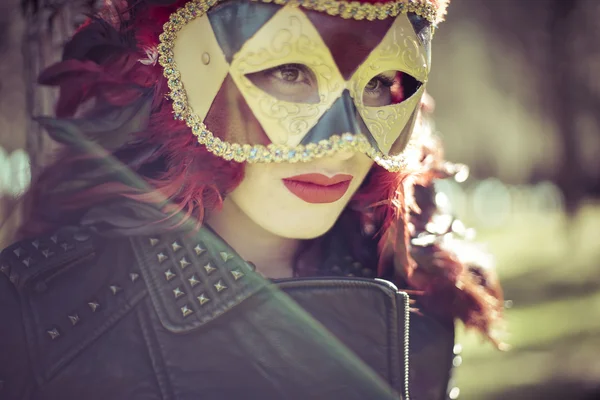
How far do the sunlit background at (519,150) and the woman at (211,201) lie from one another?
25 centimetres

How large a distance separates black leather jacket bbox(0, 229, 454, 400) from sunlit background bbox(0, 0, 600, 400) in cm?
30

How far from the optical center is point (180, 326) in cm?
138

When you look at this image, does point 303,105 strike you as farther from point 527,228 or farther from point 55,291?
point 527,228

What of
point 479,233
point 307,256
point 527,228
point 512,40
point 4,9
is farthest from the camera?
point 527,228

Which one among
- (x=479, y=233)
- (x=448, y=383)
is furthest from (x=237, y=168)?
(x=479, y=233)

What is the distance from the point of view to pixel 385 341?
4.90 ft

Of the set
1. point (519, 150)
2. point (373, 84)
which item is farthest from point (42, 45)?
point (519, 150)

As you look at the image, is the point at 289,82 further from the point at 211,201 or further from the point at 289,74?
the point at 211,201

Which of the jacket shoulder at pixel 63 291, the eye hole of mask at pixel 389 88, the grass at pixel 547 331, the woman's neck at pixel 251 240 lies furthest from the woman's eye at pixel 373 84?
the grass at pixel 547 331

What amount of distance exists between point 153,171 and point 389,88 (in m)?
0.57

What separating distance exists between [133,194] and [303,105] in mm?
429

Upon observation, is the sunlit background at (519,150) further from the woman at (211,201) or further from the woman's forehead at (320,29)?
the woman's forehead at (320,29)

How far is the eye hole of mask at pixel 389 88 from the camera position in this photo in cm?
146

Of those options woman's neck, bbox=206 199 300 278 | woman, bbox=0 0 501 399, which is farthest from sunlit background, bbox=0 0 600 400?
woman's neck, bbox=206 199 300 278
